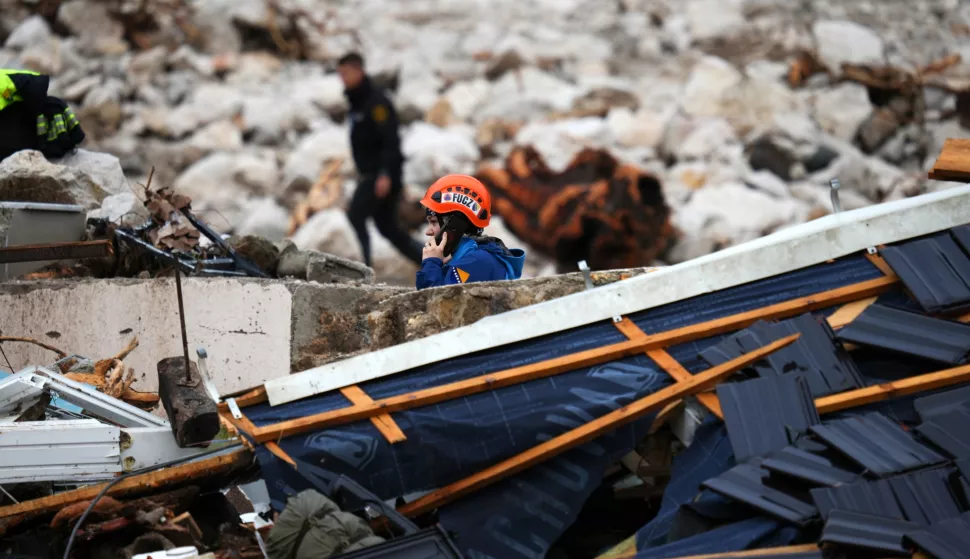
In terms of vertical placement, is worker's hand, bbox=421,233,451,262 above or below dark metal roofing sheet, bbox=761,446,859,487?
above

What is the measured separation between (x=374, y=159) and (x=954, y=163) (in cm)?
717

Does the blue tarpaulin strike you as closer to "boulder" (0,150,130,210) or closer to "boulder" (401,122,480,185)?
"boulder" (0,150,130,210)

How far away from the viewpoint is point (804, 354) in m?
5.87

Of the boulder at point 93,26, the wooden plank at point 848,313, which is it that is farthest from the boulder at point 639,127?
the wooden plank at point 848,313

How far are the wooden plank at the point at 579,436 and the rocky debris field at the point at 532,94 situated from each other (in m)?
9.07

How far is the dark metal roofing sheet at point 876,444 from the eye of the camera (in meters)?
5.25

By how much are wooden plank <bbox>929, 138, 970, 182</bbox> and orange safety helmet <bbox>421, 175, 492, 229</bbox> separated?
2.50m

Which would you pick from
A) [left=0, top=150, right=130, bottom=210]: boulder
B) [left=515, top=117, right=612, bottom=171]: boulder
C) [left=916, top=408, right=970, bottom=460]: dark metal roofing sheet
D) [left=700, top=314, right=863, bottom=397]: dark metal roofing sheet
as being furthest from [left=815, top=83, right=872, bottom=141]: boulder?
[left=916, top=408, right=970, bottom=460]: dark metal roofing sheet

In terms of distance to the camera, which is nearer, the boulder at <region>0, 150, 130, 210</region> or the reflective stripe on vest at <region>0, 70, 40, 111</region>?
the boulder at <region>0, 150, 130, 210</region>

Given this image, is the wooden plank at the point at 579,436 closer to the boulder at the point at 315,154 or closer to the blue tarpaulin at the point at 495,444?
the blue tarpaulin at the point at 495,444

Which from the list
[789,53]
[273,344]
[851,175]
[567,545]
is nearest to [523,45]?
[789,53]

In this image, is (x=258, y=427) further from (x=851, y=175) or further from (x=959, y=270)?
(x=851, y=175)

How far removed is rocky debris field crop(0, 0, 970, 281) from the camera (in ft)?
55.9

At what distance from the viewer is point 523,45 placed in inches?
833
